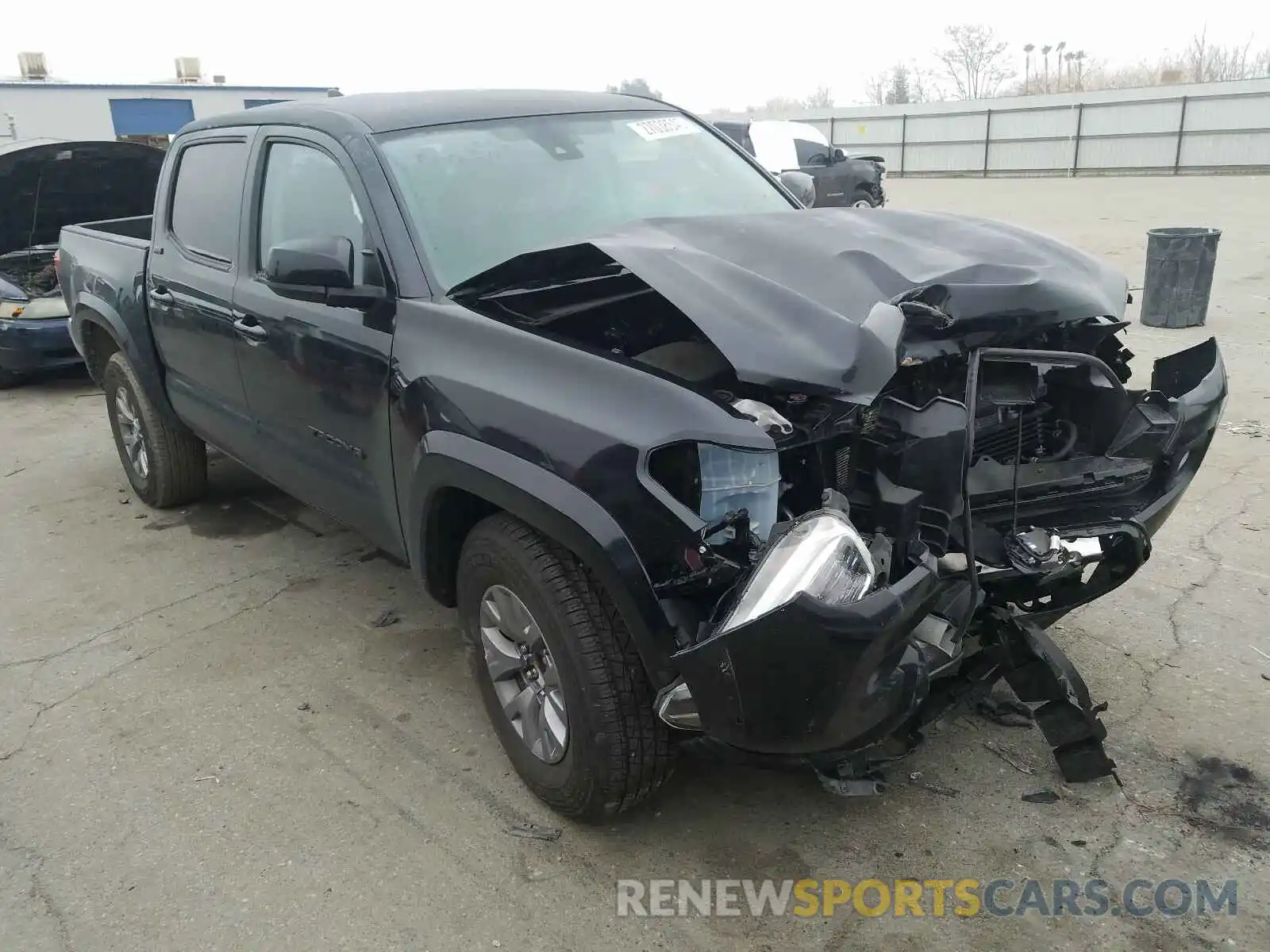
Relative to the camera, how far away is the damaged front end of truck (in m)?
2.09

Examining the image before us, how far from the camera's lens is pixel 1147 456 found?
2.79 meters

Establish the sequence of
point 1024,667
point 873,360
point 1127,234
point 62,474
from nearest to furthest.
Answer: point 873,360, point 1024,667, point 62,474, point 1127,234

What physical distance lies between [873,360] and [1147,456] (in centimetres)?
109

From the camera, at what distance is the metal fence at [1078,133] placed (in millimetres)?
26219

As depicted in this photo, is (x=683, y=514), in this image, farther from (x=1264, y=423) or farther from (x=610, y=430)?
(x=1264, y=423)

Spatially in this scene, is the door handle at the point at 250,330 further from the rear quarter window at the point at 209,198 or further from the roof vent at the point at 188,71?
the roof vent at the point at 188,71

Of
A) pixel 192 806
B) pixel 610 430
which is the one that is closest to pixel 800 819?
pixel 610 430

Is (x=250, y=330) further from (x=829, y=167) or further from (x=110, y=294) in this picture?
(x=829, y=167)

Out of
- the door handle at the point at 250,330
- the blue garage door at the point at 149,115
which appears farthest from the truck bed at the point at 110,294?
the blue garage door at the point at 149,115

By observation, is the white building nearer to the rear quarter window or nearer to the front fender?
the rear quarter window

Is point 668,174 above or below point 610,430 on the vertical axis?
above

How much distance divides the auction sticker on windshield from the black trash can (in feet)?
18.8

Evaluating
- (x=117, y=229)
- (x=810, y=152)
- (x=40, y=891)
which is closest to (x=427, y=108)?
(x=40, y=891)

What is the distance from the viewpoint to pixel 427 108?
348 centimetres
